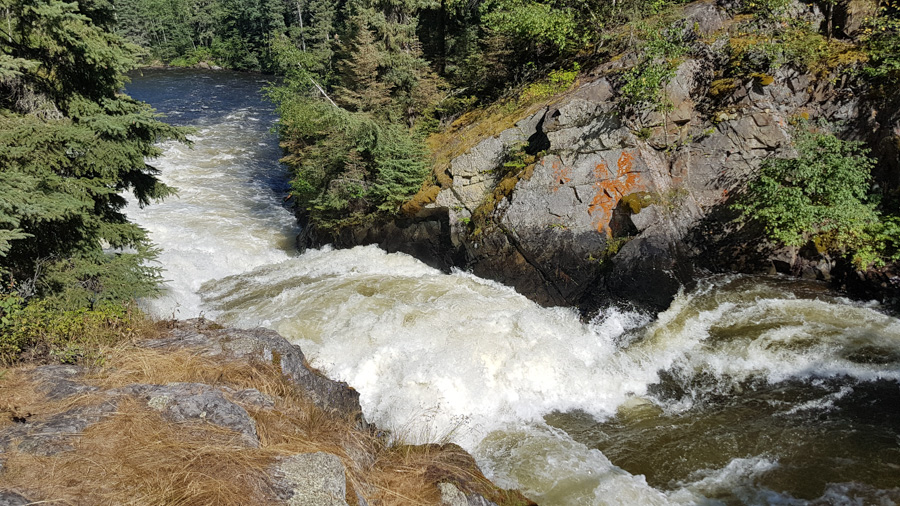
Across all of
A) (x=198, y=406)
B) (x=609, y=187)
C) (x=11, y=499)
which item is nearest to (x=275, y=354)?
(x=198, y=406)

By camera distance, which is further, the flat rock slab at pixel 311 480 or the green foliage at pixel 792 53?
the green foliage at pixel 792 53

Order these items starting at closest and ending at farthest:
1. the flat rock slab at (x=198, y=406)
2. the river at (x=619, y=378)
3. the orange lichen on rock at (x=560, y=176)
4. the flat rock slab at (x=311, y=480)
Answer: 1. the flat rock slab at (x=311, y=480)
2. the flat rock slab at (x=198, y=406)
3. the river at (x=619, y=378)
4. the orange lichen on rock at (x=560, y=176)

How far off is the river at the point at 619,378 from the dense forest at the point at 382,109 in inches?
71.8

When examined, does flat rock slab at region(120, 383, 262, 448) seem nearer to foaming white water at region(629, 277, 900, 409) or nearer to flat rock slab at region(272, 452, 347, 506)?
flat rock slab at region(272, 452, 347, 506)

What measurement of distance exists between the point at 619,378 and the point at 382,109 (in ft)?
34.2

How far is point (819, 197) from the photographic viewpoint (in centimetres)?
849

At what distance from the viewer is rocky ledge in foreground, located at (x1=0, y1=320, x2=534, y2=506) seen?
3.30 metres

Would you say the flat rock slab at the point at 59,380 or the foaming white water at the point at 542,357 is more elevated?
the flat rock slab at the point at 59,380

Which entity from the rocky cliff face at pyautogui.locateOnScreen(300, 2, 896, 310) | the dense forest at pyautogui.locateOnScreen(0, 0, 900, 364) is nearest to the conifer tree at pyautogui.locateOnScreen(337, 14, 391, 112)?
the dense forest at pyautogui.locateOnScreen(0, 0, 900, 364)

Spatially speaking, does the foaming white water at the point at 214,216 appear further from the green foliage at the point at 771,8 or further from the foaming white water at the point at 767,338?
the green foliage at the point at 771,8

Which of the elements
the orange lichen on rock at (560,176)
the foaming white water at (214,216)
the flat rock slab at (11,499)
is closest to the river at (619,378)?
the foaming white water at (214,216)

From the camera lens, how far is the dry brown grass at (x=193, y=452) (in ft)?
10.6

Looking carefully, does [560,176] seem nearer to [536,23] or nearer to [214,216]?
[536,23]

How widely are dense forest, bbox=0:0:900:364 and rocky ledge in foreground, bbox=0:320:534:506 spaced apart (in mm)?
1410
